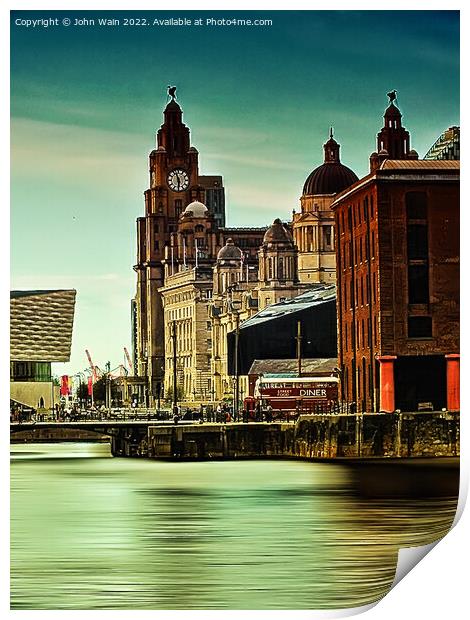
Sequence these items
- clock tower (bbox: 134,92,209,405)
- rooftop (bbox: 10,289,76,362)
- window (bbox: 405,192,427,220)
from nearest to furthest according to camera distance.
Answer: rooftop (bbox: 10,289,76,362) < clock tower (bbox: 134,92,209,405) < window (bbox: 405,192,427,220)

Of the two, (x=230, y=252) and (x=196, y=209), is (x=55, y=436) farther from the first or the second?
(x=196, y=209)

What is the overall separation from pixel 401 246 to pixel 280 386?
3807mm

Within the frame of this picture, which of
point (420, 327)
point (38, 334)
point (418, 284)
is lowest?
point (38, 334)

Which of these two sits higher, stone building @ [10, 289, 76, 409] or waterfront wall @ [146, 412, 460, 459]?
stone building @ [10, 289, 76, 409]

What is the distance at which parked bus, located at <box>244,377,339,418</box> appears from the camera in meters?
15.9

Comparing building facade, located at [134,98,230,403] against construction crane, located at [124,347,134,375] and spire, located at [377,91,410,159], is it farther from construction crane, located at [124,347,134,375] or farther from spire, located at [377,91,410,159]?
spire, located at [377,91,410,159]

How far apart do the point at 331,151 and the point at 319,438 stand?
869 centimetres

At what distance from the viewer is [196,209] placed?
11344 millimetres

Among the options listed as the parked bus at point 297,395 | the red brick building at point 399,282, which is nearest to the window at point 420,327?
the red brick building at point 399,282

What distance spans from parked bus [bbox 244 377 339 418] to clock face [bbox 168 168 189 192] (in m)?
5.21

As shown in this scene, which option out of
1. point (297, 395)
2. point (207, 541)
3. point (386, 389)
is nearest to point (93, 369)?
point (207, 541)

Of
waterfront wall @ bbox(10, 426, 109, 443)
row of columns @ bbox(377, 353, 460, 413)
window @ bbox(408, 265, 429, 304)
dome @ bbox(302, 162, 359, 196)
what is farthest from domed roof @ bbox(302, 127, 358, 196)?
waterfront wall @ bbox(10, 426, 109, 443)

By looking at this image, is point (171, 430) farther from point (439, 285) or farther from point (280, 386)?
point (439, 285)
